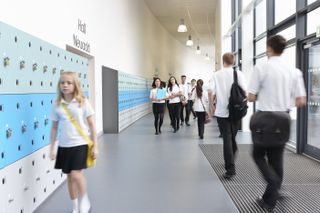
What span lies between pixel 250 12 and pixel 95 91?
4233 mm

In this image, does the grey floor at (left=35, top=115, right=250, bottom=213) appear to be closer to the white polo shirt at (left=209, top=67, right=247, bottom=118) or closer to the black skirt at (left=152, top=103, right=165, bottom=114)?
the white polo shirt at (left=209, top=67, right=247, bottom=118)

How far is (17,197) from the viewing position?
2645 millimetres

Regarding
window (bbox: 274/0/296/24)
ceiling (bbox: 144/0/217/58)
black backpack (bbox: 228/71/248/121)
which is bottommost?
black backpack (bbox: 228/71/248/121)

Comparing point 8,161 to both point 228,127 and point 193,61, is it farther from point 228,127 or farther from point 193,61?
point 193,61

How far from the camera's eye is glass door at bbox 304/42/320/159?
5.17 metres

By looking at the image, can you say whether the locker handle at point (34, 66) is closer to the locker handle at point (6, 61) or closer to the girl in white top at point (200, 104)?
the locker handle at point (6, 61)

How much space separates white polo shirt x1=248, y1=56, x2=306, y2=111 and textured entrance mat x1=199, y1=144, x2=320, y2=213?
920mm

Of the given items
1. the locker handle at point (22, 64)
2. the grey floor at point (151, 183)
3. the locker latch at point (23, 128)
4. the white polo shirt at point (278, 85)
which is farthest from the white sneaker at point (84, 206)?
the white polo shirt at point (278, 85)

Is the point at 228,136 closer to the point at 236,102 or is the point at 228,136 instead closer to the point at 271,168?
the point at 236,102

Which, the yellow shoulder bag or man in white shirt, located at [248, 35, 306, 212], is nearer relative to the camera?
the yellow shoulder bag

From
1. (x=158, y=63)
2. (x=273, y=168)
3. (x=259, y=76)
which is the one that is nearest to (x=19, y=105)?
(x=259, y=76)

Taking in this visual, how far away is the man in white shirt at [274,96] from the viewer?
2916 millimetres

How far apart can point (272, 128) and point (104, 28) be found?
5824 millimetres

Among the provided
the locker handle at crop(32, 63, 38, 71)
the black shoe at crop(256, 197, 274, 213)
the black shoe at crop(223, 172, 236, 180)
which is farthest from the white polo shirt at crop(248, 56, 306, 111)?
the locker handle at crop(32, 63, 38, 71)
